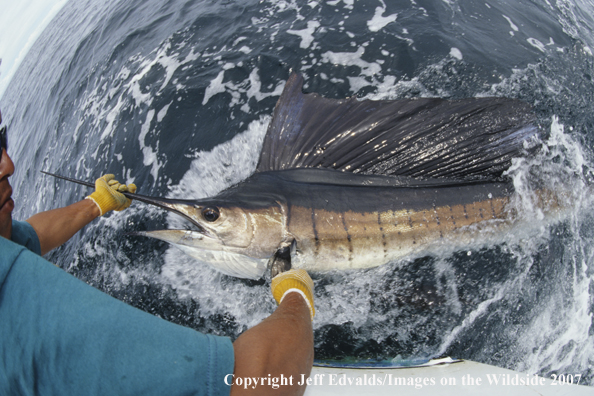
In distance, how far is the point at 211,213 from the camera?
208 centimetres

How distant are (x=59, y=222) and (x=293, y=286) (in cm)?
185

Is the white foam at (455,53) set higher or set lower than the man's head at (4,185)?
lower

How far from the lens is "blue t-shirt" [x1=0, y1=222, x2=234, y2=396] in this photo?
0.91 m

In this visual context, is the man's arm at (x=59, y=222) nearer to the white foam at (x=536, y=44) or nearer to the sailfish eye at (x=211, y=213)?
the sailfish eye at (x=211, y=213)

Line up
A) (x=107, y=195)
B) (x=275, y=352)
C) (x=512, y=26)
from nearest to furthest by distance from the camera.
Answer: (x=275, y=352)
(x=107, y=195)
(x=512, y=26)

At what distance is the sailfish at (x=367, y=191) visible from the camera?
2148 mm

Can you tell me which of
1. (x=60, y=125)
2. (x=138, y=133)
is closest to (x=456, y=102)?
(x=138, y=133)

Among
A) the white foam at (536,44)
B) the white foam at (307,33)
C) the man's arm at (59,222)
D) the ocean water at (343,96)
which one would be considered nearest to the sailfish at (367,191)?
the ocean water at (343,96)

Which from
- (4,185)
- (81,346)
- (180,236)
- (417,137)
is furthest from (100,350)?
(417,137)

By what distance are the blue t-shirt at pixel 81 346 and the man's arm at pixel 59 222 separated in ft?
5.11

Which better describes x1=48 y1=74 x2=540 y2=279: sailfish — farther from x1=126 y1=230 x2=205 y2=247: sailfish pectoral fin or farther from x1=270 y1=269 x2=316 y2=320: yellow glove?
x1=270 y1=269 x2=316 y2=320: yellow glove

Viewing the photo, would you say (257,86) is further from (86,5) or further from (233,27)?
(86,5)

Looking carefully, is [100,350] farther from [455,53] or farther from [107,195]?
[455,53]

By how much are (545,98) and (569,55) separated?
1211mm
